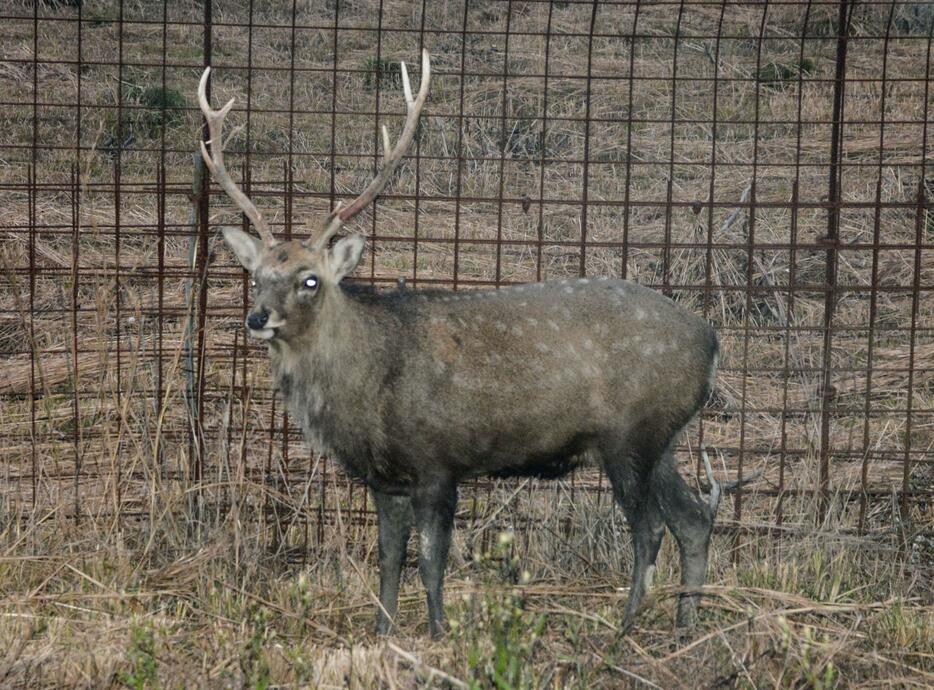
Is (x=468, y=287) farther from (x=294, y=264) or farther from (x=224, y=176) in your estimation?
(x=294, y=264)

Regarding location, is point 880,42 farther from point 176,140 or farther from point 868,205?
point 868,205

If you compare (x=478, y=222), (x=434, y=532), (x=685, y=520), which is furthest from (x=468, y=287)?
(x=434, y=532)

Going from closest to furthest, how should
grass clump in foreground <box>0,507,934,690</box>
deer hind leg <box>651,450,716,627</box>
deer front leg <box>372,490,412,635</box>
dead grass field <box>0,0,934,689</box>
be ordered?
grass clump in foreground <box>0,507,934,690</box>
dead grass field <box>0,0,934,689</box>
deer front leg <box>372,490,412,635</box>
deer hind leg <box>651,450,716,627</box>

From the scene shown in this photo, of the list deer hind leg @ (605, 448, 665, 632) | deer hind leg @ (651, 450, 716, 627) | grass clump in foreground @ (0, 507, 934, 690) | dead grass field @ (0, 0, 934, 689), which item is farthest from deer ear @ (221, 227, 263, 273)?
deer hind leg @ (651, 450, 716, 627)

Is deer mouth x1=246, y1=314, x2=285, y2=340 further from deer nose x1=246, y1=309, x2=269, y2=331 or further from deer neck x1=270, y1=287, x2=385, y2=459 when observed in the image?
deer neck x1=270, y1=287, x2=385, y2=459

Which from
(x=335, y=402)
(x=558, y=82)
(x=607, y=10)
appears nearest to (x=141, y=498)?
(x=335, y=402)

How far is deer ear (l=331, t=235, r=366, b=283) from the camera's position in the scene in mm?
6871

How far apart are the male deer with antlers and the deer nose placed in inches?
4.9

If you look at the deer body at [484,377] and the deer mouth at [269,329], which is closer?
the deer mouth at [269,329]

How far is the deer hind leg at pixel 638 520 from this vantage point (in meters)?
7.07

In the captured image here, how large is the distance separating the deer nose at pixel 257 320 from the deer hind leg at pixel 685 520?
223cm

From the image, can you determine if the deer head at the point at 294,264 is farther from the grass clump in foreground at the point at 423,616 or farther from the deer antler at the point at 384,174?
the grass clump in foreground at the point at 423,616

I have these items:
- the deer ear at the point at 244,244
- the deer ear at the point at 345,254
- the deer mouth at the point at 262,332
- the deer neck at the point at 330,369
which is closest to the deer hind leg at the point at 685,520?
the deer neck at the point at 330,369

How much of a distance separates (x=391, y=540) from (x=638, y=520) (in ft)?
4.13
